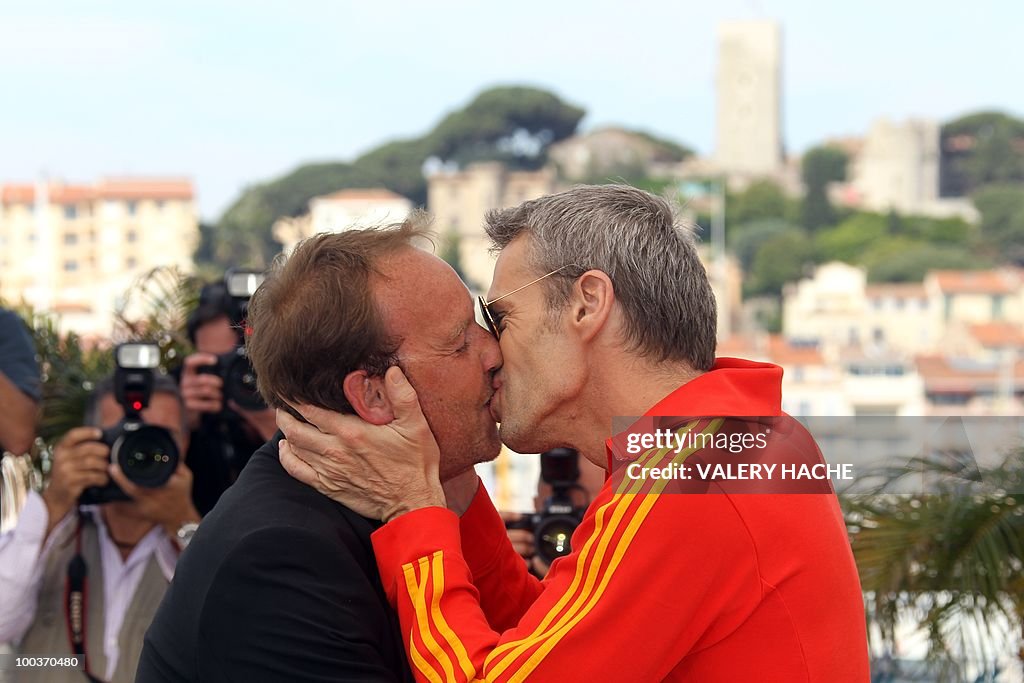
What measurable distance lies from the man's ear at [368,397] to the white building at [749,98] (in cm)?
10740

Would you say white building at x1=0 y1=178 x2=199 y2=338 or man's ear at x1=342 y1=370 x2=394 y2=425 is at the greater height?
white building at x1=0 y1=178 x2=199 y2=338

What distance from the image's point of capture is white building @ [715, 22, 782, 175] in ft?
350

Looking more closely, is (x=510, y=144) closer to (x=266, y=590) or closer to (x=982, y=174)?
(x=982, y=174)

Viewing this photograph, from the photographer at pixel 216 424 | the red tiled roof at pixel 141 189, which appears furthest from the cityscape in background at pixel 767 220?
the photographer at pixel 216 424

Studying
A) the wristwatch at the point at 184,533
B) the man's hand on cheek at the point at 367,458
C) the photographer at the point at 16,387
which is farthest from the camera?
the photographer at the point at 16,387

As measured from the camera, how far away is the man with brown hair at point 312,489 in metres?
1.84

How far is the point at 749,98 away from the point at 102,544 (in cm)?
10817

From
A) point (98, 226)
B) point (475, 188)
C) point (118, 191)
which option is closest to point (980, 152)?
point (475, 188)

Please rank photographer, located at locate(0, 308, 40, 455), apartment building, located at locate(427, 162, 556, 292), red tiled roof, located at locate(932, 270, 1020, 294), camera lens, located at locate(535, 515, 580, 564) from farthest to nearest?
apartment building, located at locate(427, 162, 556, 292), red tiled roof, located at locate(932, 270, 1020, 294), photographer, located at locate(0, 308, 40, 455), camera lens, located at locate(535, 515, 580, 564)

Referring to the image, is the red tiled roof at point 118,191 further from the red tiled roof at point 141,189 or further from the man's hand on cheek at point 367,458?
the man's hand on cheek at point 367,458

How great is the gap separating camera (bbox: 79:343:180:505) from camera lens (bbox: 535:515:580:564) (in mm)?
884

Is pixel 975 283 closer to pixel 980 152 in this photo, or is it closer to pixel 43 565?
pixel 980 152

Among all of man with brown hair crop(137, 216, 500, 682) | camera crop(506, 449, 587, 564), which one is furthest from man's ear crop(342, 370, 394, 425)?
camera crop(506, 449, 587, 564)

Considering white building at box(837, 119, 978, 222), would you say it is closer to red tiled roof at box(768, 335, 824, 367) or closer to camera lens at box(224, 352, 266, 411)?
red tiled roof at box(768, 335, 824, 367)
